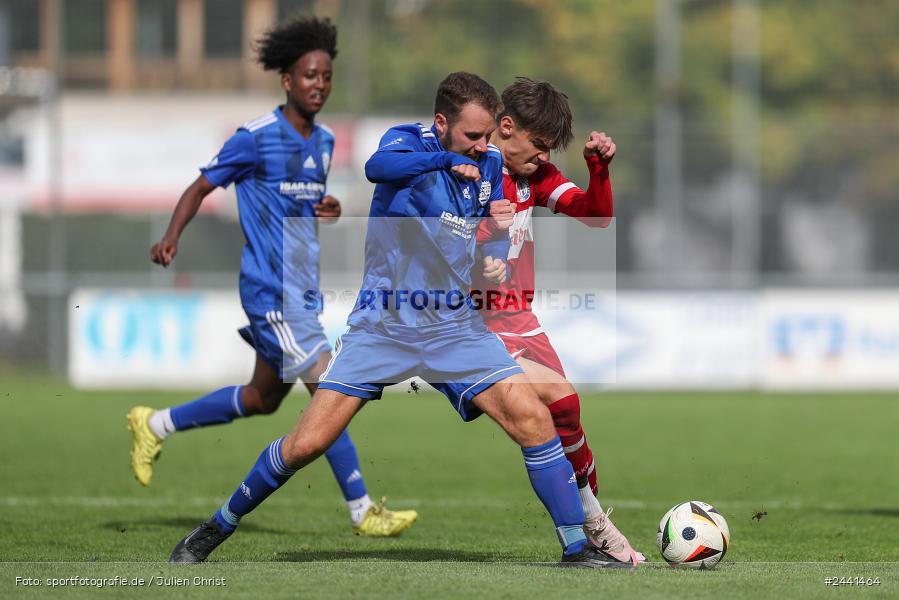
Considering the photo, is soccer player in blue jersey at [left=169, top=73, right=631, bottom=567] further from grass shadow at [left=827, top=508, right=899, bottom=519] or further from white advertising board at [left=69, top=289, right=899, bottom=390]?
white advertising board at [left=69, top=289, right=899, bottom=390]

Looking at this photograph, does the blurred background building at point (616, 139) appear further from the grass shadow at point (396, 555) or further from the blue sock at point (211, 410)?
the grass shadow at point (396, 555)

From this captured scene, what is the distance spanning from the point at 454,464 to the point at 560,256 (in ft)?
33.6

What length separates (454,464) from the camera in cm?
1135

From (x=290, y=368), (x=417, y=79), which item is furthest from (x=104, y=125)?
(x=290, y=368)

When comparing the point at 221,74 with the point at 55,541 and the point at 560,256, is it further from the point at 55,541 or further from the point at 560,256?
the point at 55,541

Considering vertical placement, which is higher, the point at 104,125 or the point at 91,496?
the point at 104,125

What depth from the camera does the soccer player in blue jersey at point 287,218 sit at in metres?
7.34

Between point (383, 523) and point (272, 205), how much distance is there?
1.83 meters

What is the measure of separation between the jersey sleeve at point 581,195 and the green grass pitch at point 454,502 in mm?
1577

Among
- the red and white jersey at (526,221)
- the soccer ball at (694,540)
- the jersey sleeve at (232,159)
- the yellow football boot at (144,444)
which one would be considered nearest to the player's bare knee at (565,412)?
the red and white jersey at (526,221)

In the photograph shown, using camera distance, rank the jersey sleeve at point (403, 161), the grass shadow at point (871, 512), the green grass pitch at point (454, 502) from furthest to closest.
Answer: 1. the grass shadow at point (871, 512)
2. the jersey sleeve at point (403, 161)
3. the green grass pitch at point (454, 502)

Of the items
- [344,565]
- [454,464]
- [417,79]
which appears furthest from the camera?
[417,79]

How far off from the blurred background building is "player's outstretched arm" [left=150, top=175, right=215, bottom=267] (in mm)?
10296

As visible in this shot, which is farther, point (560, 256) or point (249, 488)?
point (560, 256)
